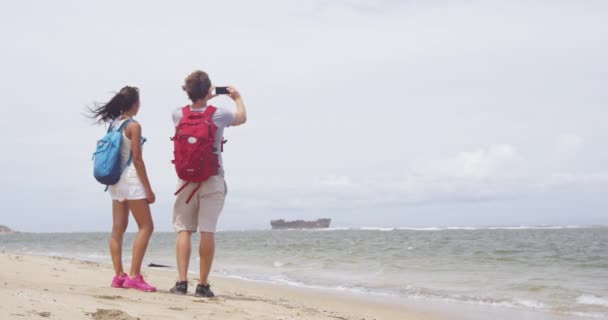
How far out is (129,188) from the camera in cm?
505

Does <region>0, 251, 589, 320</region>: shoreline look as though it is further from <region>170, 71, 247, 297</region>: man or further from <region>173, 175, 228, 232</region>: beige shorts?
<region>173, 175, 228, 232</region>: beige shorts

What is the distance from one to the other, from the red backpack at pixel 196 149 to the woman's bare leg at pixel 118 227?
568 millimetres

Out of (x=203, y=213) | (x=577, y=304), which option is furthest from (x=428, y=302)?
(x=203, y=213)

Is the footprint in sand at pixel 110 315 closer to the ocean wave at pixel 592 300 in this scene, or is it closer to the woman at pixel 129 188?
the woman at pixel 129 188

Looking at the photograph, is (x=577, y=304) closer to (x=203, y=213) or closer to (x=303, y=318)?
(x=303, y=318)

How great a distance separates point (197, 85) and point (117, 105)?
2.19 ft

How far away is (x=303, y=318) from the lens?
16.6 ft

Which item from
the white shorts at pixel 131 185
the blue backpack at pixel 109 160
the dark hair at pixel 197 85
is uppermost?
the dark hair at pixel 197 85

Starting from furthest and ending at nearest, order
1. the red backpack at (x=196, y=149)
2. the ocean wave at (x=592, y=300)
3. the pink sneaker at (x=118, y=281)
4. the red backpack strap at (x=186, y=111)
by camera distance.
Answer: the ocean wave at (x=592, y=300) → the pink sneaker at (x=118, y=281) → the red backpack strap at (x=186, y=111) → the red backpack at (x=196, y=149)

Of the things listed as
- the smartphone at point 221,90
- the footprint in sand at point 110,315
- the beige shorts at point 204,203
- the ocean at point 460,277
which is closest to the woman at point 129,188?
the beige shorts at point 204,203

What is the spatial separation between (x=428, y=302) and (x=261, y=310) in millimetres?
4048

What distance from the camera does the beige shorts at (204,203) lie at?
5.04m

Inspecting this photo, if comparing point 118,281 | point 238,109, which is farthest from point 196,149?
point 118,281

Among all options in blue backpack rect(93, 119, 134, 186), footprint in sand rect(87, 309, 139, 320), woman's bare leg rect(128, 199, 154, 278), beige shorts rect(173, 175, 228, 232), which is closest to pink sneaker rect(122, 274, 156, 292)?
woman's bare leg rect(128, 199, 154, 278)
